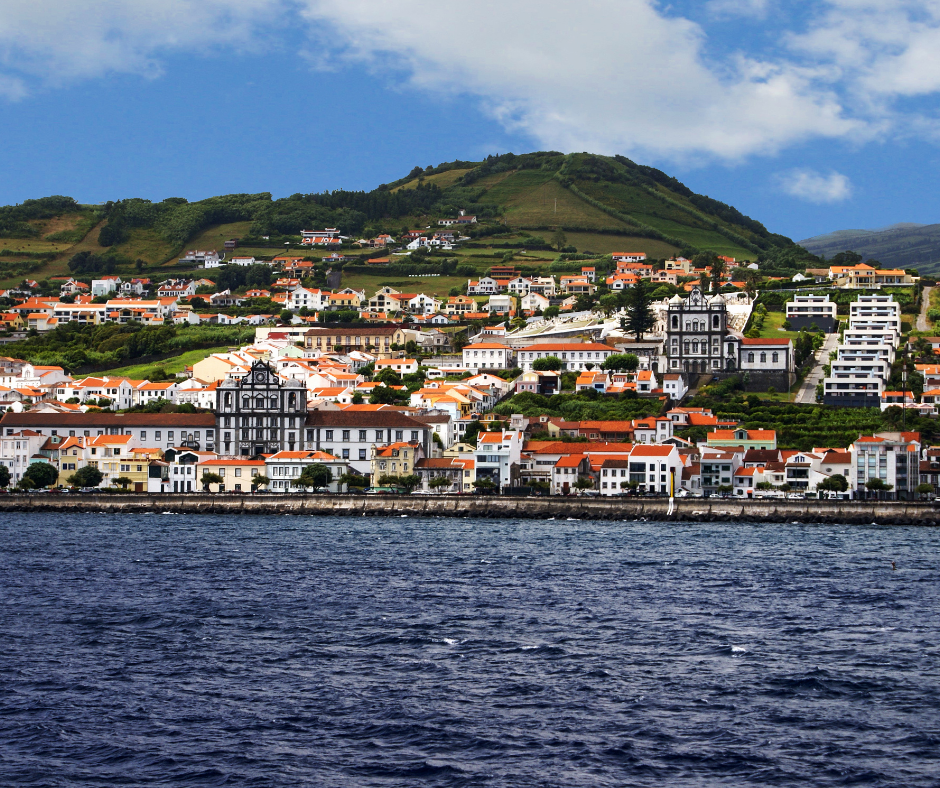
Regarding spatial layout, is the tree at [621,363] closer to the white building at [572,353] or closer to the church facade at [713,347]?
the white building at [572,353]

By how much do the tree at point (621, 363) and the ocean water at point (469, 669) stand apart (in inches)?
1957

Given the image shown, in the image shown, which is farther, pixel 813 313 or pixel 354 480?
pixel 813 313

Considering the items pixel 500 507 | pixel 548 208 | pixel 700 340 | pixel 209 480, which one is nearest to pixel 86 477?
pixel 209 480

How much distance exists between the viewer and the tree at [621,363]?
9919 centimetres

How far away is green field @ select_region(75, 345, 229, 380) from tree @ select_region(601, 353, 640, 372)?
3507 cm

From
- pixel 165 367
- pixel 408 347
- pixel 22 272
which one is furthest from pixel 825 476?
pixel 22 272

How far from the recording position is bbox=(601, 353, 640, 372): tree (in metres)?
99.2

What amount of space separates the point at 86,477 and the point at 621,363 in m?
41.0

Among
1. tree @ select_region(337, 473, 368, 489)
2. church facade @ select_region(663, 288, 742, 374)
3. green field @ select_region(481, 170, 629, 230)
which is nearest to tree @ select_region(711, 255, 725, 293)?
church facade @ select_region(663, 288, 742, 374)

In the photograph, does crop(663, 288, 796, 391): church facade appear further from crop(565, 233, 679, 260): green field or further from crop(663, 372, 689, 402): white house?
crop(565, 233, 679, 260): green field

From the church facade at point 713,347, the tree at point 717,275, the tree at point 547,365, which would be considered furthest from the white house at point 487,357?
the tree at point 717,275

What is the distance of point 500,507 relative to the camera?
70.8 m

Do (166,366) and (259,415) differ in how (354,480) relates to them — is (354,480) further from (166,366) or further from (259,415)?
(166,366)

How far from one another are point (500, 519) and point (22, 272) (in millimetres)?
111231
